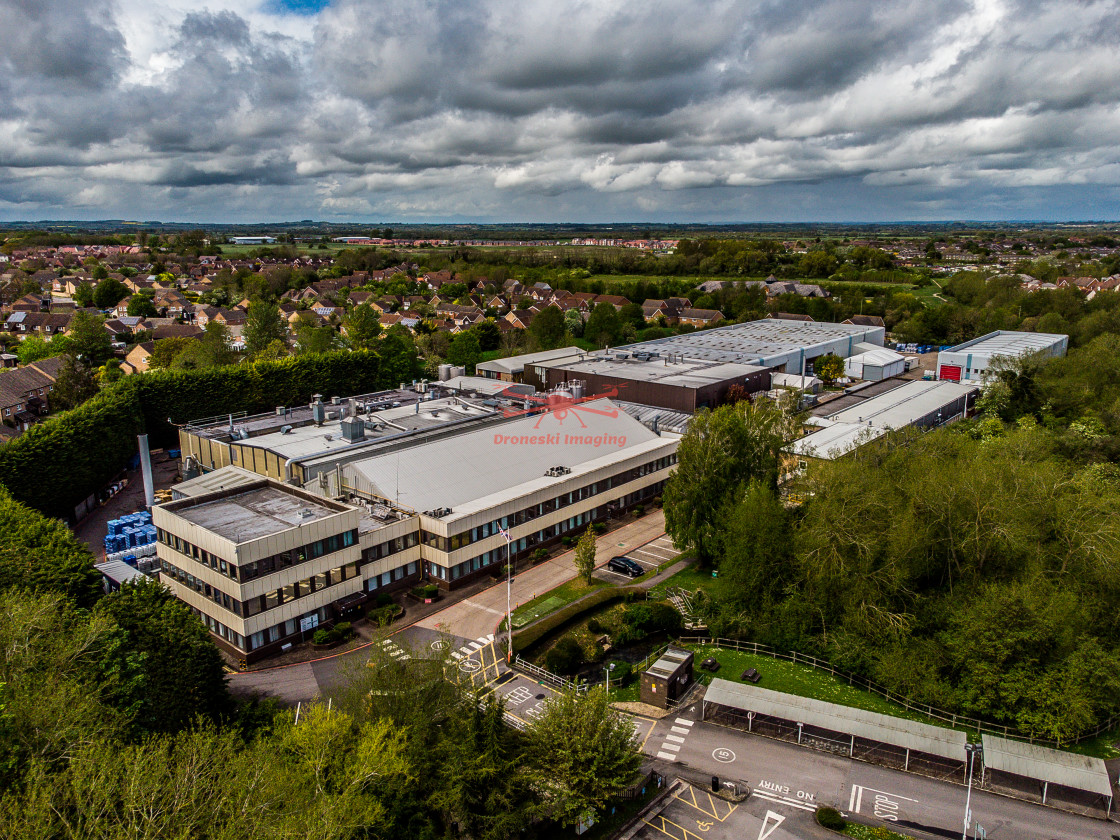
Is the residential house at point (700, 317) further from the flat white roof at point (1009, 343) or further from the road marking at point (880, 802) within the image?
the road marking at point (880, 802)

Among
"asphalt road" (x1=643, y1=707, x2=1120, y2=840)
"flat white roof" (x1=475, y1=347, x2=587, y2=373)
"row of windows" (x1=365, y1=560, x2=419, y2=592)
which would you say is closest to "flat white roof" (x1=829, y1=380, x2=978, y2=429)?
"flat white roof" (x1=475, y1=347, x2=587, y2=373)

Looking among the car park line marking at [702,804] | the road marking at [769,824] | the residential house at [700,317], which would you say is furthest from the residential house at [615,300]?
the road marking at [769,824]

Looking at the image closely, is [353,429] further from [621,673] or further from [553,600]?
[621,673]

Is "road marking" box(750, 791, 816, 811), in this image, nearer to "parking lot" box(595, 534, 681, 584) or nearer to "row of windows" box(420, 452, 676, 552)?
"parking lot" box(595, 534, 681, 584)

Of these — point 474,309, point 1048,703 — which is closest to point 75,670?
point 1048,703

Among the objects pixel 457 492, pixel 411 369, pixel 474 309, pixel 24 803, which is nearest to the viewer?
pixel 24 803

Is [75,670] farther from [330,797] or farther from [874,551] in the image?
[874,551]

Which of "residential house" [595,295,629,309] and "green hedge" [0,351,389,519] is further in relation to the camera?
"residential house" [595,295,629,309]
